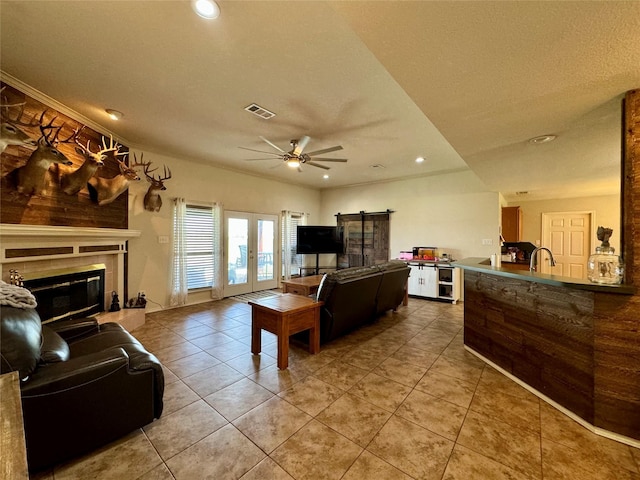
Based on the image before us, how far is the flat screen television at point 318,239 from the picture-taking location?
22.3 ft

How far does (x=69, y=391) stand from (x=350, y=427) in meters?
1.81

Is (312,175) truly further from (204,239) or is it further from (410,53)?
(410,53)

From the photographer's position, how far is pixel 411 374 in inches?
103

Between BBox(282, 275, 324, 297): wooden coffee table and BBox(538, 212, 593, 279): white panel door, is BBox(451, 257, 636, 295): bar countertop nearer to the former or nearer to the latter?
BBox(282, 275, 324, 297): wooden coffee table

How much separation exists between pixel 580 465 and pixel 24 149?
5.33 meters

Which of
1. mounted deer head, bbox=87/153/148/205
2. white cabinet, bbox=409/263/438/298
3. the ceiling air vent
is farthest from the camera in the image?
white cabinet, bbox=409/263/438/298

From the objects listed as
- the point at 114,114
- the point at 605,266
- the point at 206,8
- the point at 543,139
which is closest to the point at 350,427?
the point at 605,266

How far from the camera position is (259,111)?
305 cm

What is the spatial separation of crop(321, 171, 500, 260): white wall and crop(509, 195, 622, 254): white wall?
2467 millimetres

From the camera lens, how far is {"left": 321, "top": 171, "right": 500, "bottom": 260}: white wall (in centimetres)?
538

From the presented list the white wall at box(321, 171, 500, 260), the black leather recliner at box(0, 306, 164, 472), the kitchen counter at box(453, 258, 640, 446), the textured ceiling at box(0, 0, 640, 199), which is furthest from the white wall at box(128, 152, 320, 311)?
the kitchen counter at box(453, 258, 640, 446)

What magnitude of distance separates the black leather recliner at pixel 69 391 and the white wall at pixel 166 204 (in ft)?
9.07

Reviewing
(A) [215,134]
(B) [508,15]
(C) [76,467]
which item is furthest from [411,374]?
(A) [215,134]

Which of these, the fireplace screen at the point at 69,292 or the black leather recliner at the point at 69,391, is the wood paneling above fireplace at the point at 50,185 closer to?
the fireplace screen at the point at 69,292
